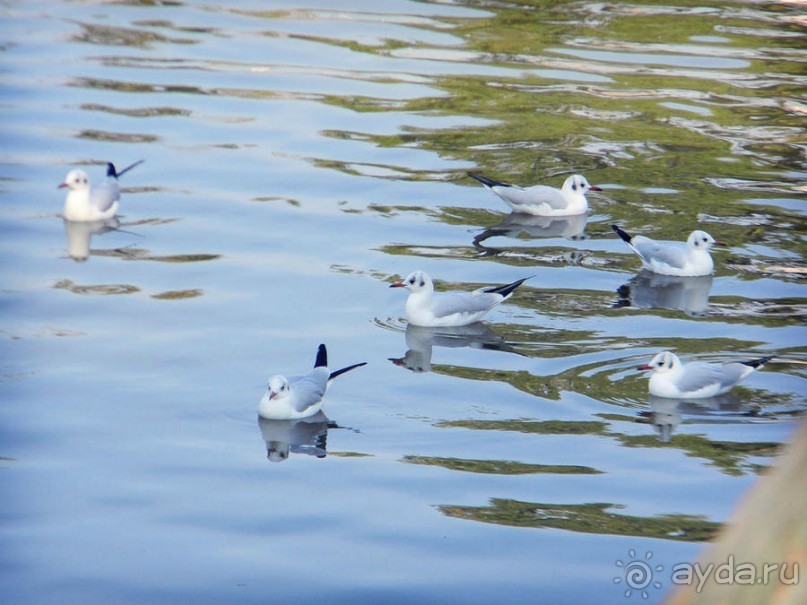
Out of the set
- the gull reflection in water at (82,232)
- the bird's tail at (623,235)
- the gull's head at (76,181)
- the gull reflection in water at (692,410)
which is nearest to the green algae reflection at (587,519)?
the gull reflection in water at (692,410)

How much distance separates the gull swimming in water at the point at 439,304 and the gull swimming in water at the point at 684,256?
207 centimetres

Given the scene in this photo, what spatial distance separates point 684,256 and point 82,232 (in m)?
6.28

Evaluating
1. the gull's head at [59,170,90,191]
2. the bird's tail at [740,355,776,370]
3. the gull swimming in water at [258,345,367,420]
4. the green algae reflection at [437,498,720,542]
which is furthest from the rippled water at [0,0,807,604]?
the gull's head at [59,170,90,191]

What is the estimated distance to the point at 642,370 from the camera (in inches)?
352

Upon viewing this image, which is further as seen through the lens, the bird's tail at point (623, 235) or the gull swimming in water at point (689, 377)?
the bird's tail at point (623, 235)

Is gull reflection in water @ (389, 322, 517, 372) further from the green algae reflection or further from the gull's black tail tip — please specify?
the green algae reflection

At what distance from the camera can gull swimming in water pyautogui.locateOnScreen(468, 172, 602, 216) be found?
13492mm

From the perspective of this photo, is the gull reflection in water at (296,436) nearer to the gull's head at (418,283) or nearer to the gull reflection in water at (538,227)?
the gull's head at (418,283)

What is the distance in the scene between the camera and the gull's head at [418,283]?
33.6 ft

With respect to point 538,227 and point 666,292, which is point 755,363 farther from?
point 538,227

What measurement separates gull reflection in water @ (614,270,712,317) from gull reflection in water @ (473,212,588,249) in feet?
4.98

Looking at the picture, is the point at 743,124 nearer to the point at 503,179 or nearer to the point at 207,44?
the point at 503,179

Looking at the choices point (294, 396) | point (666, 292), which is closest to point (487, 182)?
point (666, 292)

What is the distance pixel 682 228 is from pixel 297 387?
6225 mm
